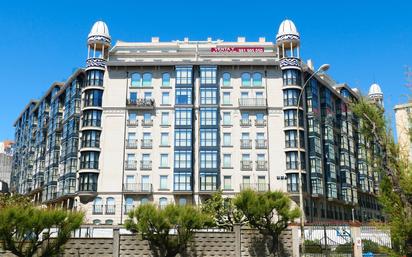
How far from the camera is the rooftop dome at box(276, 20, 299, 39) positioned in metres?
67.2

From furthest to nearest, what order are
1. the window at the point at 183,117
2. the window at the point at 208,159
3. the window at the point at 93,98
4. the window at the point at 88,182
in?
the window at the point at 93,98
the window at the point at 183,117
the window at the point at 208,159
the window at the point at 88,182

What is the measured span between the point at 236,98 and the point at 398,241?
51.1m

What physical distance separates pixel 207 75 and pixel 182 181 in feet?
49.0

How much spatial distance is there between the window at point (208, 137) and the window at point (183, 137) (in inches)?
62.9

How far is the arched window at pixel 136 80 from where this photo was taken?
67562mm

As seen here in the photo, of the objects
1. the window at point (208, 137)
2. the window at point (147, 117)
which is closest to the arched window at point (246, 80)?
the window at point (208, 137)

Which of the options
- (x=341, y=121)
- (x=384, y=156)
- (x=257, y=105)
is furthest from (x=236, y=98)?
(x=384, y=156)

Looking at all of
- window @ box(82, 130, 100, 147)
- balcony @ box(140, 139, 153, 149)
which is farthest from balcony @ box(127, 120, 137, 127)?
window @ box(82, 130, 100, 147)

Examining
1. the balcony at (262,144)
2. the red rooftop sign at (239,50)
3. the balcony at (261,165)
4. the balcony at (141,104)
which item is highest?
the red rooftop sign at (239,50)

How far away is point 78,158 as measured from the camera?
66.6 metres

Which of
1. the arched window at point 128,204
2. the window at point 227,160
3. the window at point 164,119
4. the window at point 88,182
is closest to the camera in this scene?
the arched window at point 128,204

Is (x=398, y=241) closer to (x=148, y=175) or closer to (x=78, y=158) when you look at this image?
(x=148, y=175)

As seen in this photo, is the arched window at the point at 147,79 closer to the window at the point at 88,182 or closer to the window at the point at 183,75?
the window at the point at 183,75

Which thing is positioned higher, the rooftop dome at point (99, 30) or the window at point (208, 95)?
the rooftop dome at point (99, 30)
